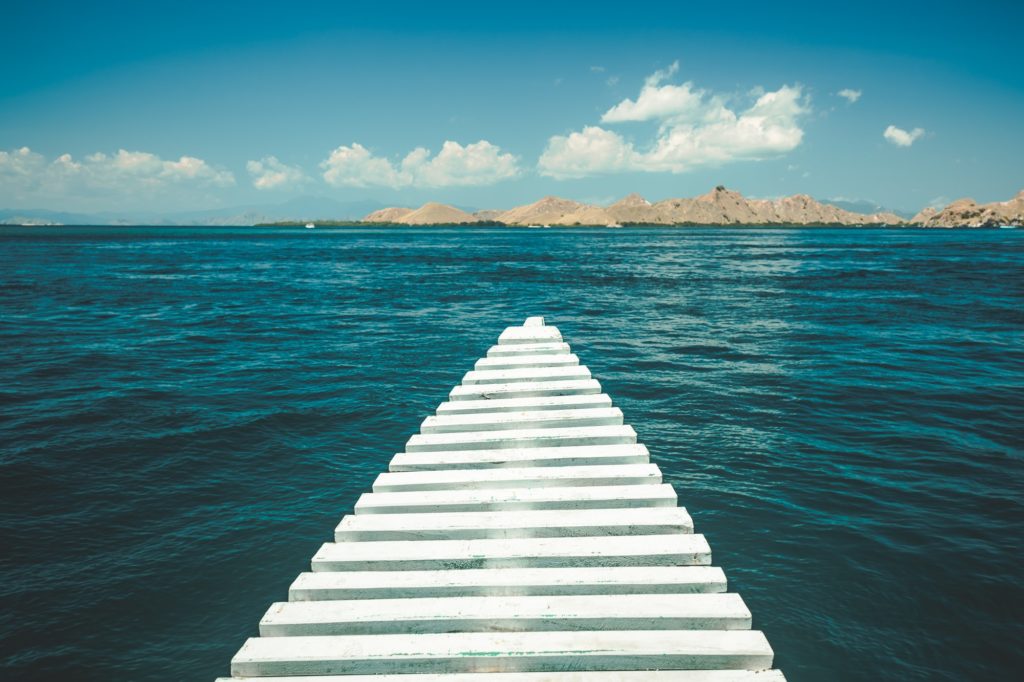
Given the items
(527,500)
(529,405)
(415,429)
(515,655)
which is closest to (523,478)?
(527,500)

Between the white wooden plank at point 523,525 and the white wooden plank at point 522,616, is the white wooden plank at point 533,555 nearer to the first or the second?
the white wooden plank at point 523,525

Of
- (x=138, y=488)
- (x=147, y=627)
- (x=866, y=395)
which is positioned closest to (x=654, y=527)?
(x=147, y=627)

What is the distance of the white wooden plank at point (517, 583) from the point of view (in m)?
4.93

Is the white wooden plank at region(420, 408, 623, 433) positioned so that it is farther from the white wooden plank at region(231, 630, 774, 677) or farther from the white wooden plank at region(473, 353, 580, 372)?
the white wooden plank at region(231, 630, 774, 677)

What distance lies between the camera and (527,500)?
20.1 feet

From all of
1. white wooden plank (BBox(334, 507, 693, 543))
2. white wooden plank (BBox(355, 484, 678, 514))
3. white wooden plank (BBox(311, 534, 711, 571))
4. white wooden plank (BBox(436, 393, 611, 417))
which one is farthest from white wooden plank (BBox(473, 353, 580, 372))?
white wooden plank (BBox(311, 534, 711, 571))

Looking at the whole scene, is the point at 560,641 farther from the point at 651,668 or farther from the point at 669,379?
the point at 669,379

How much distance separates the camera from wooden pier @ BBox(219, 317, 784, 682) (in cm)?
432

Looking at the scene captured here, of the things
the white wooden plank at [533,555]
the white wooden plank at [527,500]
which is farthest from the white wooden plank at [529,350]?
the white wooden plank at [533,555]

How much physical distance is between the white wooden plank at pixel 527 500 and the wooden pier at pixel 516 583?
0.05 feet

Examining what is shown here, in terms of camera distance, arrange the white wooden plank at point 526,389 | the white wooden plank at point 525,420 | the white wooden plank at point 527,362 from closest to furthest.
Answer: the white wooden plank at point 525,420, the white wooden plank at point 526,389, the white wooden plank at point 527,362

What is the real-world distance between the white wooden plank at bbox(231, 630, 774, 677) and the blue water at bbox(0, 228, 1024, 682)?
12.3 ft

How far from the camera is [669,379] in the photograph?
20.3 m

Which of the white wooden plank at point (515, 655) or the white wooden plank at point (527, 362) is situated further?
the white wooden plank at point (527, 362)
